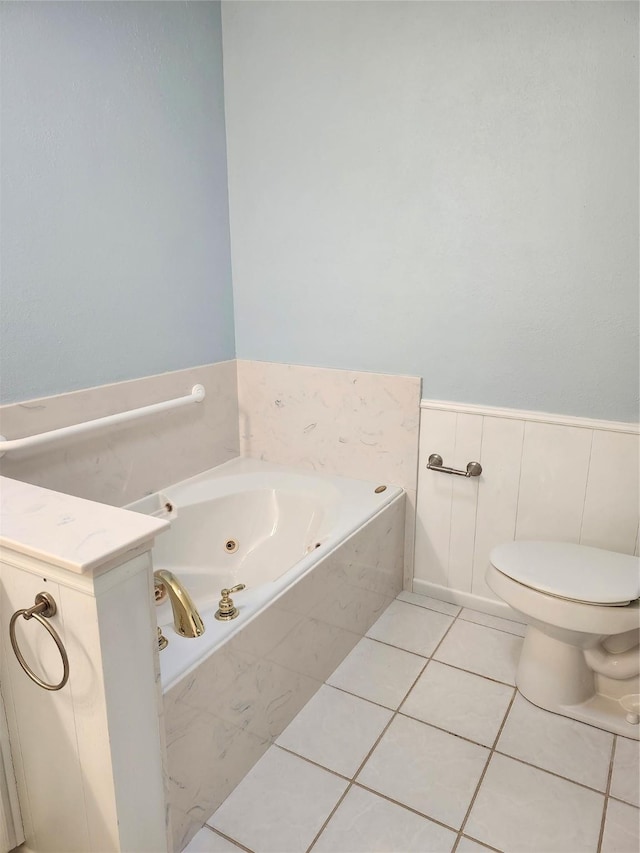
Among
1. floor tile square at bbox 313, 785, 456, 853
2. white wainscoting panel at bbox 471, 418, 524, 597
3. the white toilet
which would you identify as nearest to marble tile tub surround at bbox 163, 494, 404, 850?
floor tile square at bbox 313, 785, 456, 853

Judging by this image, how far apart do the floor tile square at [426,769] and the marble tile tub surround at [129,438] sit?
1164 millimetres

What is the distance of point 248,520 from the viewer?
7.68 ft

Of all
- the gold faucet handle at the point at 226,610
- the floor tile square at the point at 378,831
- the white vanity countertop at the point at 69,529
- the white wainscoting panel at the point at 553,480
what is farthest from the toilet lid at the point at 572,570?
the white vanity countertop at the point at 69,529

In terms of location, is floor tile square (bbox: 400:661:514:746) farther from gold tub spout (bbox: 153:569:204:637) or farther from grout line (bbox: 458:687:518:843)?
gold tub spout (bbox: 153:569:204:637)

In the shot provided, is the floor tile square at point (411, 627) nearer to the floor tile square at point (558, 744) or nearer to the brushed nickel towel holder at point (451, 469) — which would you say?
the floor tile square at point (558, 744)

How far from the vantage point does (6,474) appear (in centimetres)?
173

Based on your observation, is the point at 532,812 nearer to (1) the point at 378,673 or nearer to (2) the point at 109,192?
(1) the point at 378,673

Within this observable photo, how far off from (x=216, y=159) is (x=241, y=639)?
1787 millimetres

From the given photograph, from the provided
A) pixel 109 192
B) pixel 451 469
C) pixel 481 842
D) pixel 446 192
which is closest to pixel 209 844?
pixel 481 842

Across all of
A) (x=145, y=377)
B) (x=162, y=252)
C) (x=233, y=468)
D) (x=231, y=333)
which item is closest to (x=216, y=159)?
(x=162, y=252)

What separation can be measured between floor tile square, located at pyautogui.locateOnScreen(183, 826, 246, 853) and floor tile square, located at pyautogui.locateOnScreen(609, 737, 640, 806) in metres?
0.95

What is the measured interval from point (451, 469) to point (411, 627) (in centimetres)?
59

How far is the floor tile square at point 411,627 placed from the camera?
211 centimetres

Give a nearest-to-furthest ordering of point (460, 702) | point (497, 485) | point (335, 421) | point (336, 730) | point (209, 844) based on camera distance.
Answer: point (209, 844) < point (336, 730) < point (460, 702) < point (497, 485) < point (335, 421)
